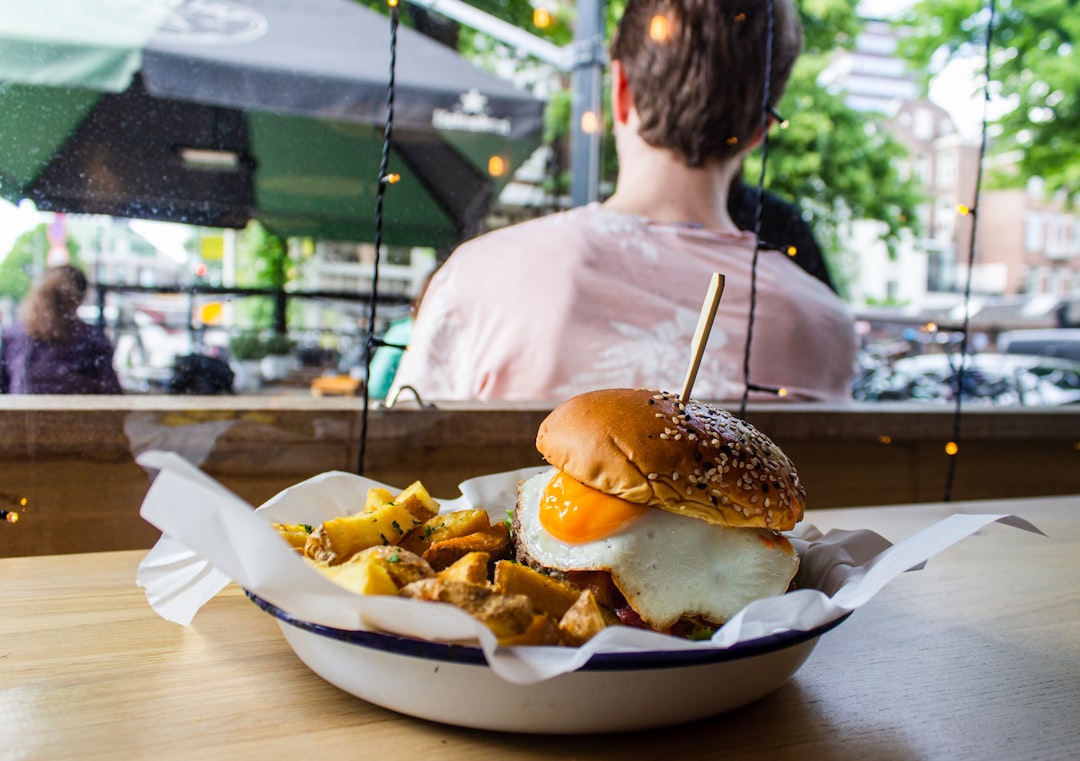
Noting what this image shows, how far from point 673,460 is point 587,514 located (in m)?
0.12

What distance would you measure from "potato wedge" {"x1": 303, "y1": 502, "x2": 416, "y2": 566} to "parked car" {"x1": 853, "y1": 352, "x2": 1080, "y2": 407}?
3.67 m

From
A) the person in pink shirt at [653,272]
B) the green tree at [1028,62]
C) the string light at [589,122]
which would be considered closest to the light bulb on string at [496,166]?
the string light at [589,122]

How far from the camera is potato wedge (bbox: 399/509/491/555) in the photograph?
38.3 inches

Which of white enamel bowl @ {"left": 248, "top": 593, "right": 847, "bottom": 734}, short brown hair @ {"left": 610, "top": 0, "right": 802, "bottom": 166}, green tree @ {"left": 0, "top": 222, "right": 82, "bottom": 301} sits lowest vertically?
white enamel bowl @ {"left": 248, "top": 593, "right": 847, "bottom": 734}

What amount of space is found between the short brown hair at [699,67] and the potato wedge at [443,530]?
60.8 inches

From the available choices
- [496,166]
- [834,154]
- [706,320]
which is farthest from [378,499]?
[834,154]

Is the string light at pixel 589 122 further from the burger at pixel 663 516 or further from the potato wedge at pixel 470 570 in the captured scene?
the potato wedge at pixel 470 570

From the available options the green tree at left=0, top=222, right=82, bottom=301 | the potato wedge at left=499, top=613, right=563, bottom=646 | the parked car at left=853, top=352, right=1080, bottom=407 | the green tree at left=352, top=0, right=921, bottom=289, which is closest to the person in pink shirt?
the green tree at left=0, top=222, right=82, bottom=301

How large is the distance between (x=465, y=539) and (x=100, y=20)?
7.87 feet

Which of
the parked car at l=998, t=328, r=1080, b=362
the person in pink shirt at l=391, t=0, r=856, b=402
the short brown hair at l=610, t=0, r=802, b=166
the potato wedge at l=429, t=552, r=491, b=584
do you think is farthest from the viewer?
the parked car at l=998, t=328, r=1080, b=362

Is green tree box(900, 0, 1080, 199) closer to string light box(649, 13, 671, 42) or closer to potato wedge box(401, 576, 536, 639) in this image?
string light box(649, 13, 671, 42)

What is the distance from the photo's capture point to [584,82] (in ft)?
11.1

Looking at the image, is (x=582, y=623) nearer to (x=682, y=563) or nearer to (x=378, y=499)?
(x=682, y=563)

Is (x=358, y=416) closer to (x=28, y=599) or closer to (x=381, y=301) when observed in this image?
(x=28, y=599)
